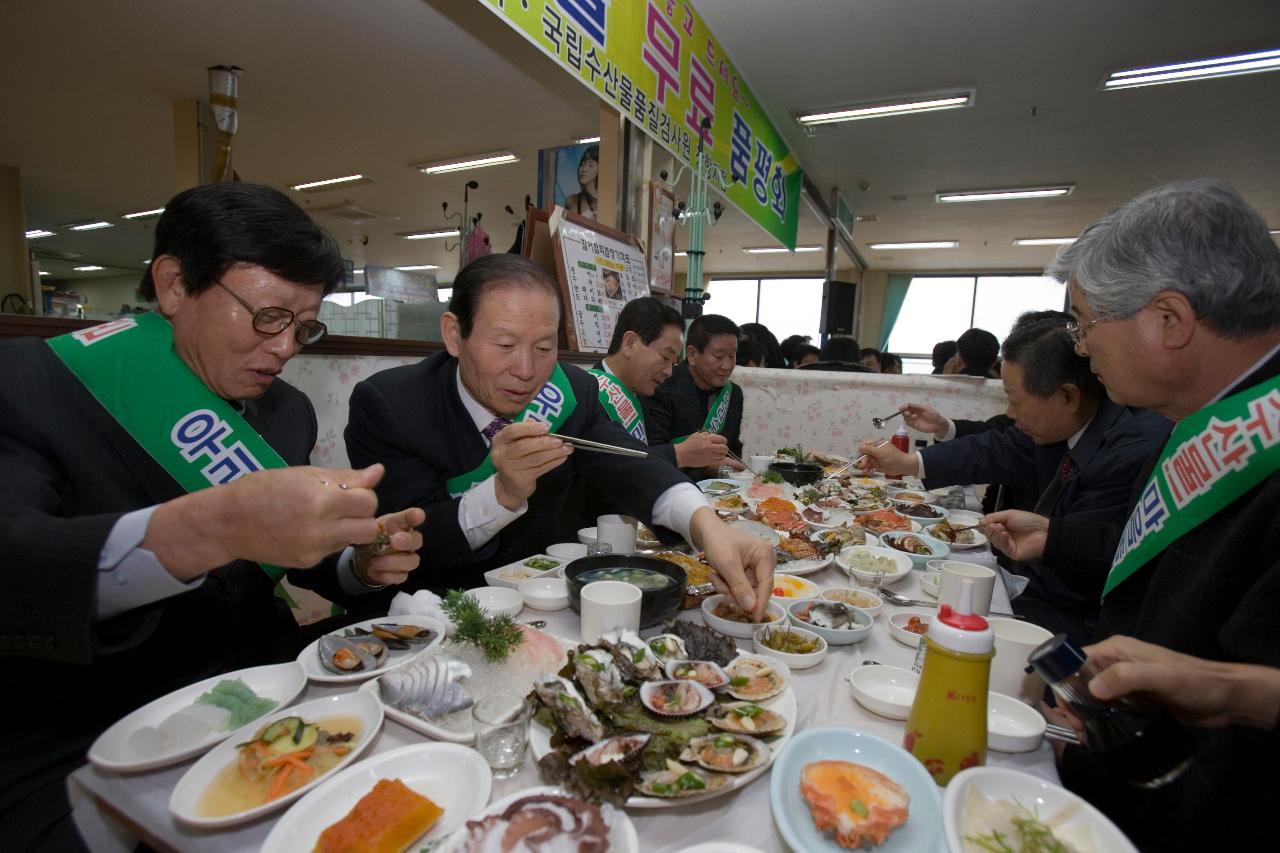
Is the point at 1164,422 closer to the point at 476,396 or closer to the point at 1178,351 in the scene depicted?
the point at 1178,351

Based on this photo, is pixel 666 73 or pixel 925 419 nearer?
pixel 666 73

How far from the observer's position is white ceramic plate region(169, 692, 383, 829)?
737 millimetres

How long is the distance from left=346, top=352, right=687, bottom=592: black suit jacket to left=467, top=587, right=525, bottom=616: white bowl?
23 cm

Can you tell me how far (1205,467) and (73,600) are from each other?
1.92 meters

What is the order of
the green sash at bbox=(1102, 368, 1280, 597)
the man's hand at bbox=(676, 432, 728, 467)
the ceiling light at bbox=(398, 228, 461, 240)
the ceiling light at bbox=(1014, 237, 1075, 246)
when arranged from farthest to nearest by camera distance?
the ceiling light at bbox=(398, 228, 461, 240) → the ceiling light at bbox=(1014, 237, 1075, 246) → the man's hand at bbox=(676, 432, 728, 467) → the green sash at bbox=(1102, 368, 1280, 597)

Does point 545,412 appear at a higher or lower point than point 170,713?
higher

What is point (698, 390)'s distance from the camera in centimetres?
418

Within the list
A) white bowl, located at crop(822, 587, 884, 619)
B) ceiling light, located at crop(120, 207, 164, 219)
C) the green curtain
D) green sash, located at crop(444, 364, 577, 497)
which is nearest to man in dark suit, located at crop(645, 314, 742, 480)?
green sash, located at crop(444, 364, 577, 497)

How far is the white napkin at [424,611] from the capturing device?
49.8 inches

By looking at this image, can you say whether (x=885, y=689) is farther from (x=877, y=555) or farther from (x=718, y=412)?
(x=718, y=412)

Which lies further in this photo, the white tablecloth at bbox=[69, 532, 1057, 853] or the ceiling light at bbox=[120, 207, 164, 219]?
the ceiling light at bbox=[120, 207, 164, 219]

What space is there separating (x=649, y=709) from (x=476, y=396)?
1.18 m

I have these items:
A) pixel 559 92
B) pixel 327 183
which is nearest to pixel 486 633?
pixel 559 92

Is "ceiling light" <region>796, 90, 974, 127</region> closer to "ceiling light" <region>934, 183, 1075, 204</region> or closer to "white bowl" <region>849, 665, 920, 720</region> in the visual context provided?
"ceiling light" <region>934, 183, 1075, 204</region>
